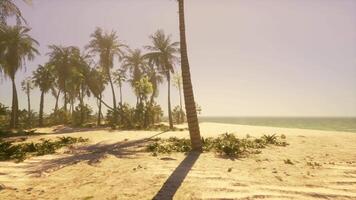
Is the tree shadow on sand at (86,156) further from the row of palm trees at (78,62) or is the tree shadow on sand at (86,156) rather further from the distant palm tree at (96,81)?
the distant palm tree at (96,81)

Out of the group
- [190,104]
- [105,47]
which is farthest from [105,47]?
[190,104]

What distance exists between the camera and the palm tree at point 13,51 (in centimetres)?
3177

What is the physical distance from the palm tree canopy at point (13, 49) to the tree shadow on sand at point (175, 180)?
1152 inches

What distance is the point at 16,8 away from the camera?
42.2 feet

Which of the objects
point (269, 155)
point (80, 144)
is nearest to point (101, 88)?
point (80, 144)

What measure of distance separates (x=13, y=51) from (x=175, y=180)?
31.4 m

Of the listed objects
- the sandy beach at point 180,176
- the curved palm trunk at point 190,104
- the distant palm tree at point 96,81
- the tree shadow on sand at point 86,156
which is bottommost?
the sandy beach at point 180,176

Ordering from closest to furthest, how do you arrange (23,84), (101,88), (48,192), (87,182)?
1. (48,192)
2. (87,182)
3. (101,88)
4. (23,84)

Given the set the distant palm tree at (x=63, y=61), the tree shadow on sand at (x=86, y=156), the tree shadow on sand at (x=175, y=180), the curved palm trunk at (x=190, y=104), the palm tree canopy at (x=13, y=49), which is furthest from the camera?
the distant palm tree at (x=63, y=61)

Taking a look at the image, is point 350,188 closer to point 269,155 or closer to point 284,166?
point 284,166

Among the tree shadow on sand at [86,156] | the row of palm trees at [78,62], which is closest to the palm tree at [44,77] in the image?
the row of palm trees at [78,62]

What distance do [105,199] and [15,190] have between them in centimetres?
275

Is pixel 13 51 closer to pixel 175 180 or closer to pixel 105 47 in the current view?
pixel 105 47

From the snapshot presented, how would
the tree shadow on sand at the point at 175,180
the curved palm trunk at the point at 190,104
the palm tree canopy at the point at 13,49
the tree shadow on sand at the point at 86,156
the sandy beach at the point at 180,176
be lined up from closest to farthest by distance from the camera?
the tree shadow on sand at the point at 175,180 < the sandy beach at the point at 180,176 < the tree shadow on sand at the point at 86,156 < the curved palm trunk at the point at 190,104 < the palm tree canopy at the point at 13,49
